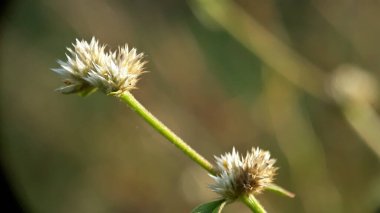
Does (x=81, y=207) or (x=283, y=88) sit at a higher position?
(x=283, y=88)

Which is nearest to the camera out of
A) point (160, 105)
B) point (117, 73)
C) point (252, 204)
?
point (252, 204)

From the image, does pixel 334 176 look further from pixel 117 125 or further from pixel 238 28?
pixel 117 125

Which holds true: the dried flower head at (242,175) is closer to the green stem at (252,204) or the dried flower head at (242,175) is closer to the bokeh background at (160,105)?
the green stem at (252,204)

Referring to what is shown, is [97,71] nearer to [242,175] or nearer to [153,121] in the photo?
[153,121]

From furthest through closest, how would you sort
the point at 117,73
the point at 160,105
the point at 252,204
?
the point at 160,105 < the point at 117,73 < the point at 252,204

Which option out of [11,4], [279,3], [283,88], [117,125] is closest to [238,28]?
[283,88]

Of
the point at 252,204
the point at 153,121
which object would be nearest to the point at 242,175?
the point at 252,204
